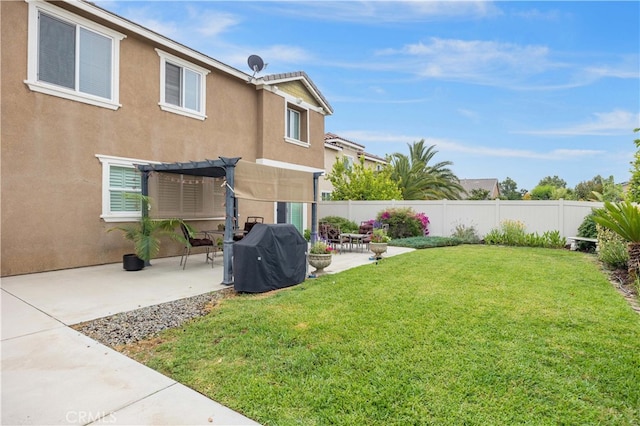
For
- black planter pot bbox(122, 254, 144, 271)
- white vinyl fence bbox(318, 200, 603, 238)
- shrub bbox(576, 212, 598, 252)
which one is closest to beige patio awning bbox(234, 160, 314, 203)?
black planter pot bbox(122, 254, 144, 271)

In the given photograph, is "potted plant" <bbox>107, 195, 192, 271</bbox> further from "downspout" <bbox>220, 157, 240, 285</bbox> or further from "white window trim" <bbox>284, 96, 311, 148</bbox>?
"white window trim" <bbox>284, 96, 311, 148</bbox>

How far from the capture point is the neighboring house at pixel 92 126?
7781 mm

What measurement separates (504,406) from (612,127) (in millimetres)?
21948

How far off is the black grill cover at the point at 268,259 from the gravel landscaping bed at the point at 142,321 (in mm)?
769

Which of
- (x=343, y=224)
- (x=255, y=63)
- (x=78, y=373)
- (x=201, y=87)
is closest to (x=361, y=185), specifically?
(x=343, y=224)

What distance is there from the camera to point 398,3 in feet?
36.5

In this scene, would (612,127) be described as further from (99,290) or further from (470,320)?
(99,290)

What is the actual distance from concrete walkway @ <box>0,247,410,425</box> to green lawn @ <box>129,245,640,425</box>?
27 cm

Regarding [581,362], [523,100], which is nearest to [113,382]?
[581,362]

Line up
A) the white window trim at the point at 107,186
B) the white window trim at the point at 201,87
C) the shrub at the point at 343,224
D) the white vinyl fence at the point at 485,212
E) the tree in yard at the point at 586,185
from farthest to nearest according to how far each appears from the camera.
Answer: the tree in yard at the point at 586,185 < the shrub at the point at 343,224 < the white vinyl fence at the point at 485,212 < the white window trim at the point at 201,87 < the white window trim at the point at 107,186

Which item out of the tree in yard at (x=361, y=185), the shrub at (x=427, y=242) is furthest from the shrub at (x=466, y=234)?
the tree in yard at (x=361, y=185)

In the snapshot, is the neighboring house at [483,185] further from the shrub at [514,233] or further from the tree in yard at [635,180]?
the tree in yard at [635,180]

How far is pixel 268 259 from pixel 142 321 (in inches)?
100

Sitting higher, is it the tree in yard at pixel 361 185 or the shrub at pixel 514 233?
the tree in yard at pixel 361 185
